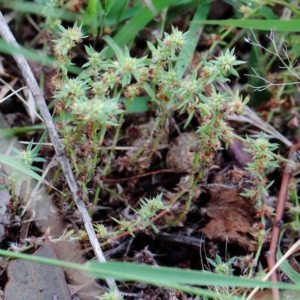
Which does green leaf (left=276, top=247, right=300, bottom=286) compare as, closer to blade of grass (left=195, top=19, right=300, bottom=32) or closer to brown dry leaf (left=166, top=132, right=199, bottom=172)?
A: brown dry leaf (left=166, top=132, right=199, bottom=172)

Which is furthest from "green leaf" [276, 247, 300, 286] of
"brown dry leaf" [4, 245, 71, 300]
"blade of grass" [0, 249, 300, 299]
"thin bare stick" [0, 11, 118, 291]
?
"brown dry leaf" [4, 245, 71, 300]

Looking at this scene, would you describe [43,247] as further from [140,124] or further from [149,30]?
[149,30]

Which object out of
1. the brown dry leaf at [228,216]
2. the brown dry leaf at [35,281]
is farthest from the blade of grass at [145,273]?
the brown dry leaf at [228,216]

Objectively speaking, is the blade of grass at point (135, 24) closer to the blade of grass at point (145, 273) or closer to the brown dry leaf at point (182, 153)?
the brown dry leaf at point (182, 153)

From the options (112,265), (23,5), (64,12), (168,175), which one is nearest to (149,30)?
(64,12)

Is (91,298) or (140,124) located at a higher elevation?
(140,124)

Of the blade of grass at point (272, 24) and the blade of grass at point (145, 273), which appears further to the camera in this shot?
the blade of grass at point (272, 24)

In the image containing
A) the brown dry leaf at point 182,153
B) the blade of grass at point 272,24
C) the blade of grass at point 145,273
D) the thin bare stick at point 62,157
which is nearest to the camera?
the blade of grass at point 145,273
